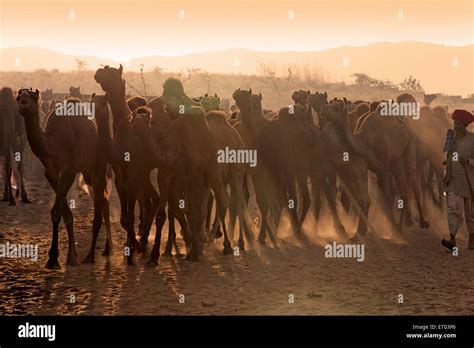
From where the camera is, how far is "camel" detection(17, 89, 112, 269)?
10.4 metres

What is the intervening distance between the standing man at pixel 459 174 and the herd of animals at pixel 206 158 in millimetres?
1841

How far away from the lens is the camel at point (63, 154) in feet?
34.2

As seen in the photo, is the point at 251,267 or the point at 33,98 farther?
the point at 251,267

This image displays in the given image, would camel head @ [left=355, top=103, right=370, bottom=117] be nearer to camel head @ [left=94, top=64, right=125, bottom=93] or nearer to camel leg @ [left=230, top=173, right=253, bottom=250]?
camel leg @ [left=230, top=173, right=253, bottom=250]

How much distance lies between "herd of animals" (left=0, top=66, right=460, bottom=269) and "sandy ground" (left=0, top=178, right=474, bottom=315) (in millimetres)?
487

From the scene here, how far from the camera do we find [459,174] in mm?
12211

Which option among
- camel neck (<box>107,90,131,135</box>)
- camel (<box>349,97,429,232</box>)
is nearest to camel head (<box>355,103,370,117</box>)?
camel (<box>349,97,429,232</box>)

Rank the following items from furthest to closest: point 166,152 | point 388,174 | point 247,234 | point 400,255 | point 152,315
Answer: point 388,174
point 247,234
point 400,255
point 166,152
point 152,315

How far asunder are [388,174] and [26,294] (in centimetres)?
773

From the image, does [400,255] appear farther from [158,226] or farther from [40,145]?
[40,145]

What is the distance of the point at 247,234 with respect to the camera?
13.3 meters

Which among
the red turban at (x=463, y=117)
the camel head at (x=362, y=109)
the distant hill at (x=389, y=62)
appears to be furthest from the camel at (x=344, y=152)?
the distant hill at (x=389, y=62)

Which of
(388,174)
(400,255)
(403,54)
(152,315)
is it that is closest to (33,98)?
(152,315)

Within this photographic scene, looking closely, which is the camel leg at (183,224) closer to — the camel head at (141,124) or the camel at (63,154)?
the camel at (63,154)
